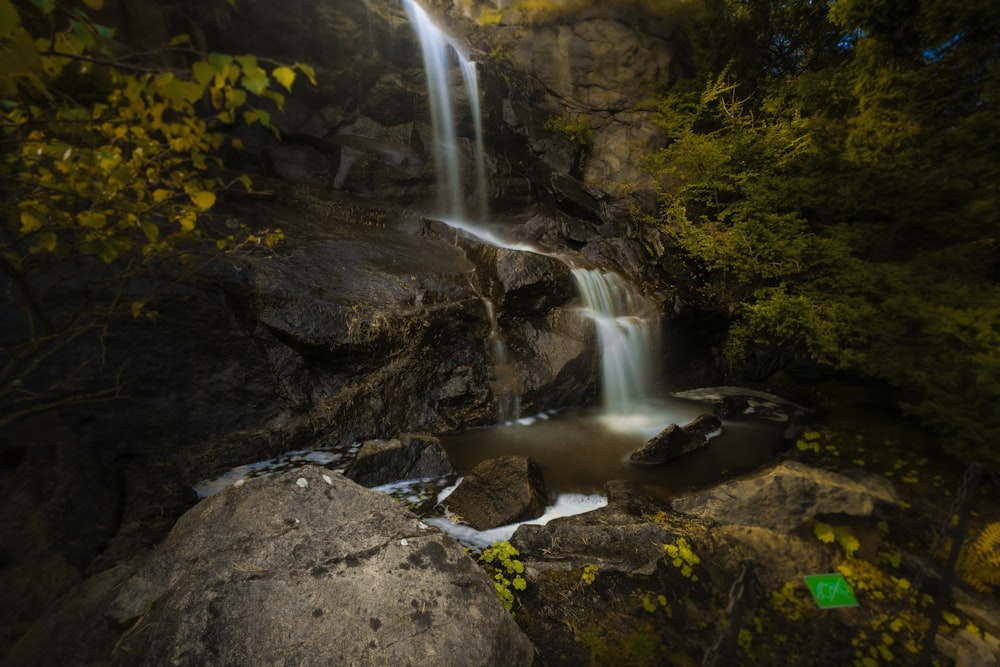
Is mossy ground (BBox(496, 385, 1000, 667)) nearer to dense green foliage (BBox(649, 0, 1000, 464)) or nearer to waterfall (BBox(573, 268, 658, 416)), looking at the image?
dense green foliage (BBox(649, 0, 1000, 464))

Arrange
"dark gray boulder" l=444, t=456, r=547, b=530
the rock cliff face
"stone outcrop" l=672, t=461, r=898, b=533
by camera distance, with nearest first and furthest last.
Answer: "stone outcrop" l=672, t=461, r=898, b=533 → "dark gray boulder" l=444, t=456, r=547, b=530 → the rock cliff face

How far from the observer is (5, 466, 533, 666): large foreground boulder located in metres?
2.39

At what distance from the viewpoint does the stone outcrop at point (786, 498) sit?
496 centimetres

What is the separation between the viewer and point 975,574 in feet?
13.7

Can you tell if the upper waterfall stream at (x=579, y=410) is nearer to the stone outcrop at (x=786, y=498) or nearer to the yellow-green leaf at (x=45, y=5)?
the stone outcrop at (x=786, y=498)

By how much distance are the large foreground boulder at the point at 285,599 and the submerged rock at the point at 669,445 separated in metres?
4.51

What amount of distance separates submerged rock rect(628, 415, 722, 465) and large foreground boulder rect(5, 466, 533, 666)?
451 cm

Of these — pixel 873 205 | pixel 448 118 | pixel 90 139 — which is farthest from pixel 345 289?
pixel 873 205

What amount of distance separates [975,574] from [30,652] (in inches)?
309

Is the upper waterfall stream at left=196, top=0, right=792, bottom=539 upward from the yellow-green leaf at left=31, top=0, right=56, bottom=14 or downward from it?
downward

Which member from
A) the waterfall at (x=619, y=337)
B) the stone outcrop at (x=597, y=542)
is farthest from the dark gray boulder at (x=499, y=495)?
the waterfall at (x=619, y=337)

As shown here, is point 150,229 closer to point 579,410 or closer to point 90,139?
point 90,139

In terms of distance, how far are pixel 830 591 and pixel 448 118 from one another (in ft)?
47.6

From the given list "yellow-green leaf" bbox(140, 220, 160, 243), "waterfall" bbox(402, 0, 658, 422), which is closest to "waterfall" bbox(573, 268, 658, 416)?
"waterfall" bbox(402, 0, 658, 422)
